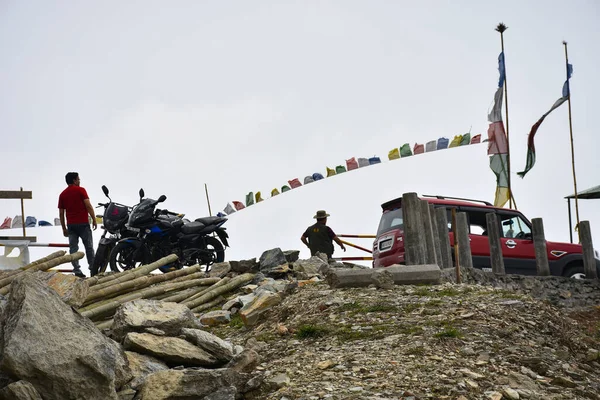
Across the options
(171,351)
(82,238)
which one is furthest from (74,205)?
(171,351)

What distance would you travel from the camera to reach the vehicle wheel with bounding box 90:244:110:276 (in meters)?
15.0

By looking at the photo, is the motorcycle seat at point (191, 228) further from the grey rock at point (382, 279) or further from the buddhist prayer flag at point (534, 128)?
the buddhist prayer flag at point (534, 128)

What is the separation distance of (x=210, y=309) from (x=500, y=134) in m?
16.8

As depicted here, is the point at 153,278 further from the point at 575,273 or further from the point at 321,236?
the point at 575,273

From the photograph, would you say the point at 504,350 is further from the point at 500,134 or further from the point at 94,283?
the point at 500,134

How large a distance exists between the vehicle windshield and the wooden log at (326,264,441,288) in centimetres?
475

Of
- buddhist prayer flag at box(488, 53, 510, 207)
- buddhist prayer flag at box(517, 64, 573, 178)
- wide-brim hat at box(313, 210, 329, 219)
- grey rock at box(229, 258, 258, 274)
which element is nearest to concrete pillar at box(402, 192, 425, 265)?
grey rock at box(229, 258, 258, 274)

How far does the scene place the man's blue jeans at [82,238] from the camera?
1448cm

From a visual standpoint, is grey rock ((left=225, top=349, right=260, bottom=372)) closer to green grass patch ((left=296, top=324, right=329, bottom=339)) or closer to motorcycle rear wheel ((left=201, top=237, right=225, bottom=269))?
green grass patch ((left=296, top=324, right=329, bottom=339))

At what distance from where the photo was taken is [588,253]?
1761 centimetres

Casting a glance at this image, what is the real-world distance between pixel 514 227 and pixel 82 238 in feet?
29.2

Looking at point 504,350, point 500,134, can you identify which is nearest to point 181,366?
point 504,350

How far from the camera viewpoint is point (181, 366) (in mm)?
7945

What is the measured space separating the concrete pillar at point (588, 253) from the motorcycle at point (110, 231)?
931 cm
